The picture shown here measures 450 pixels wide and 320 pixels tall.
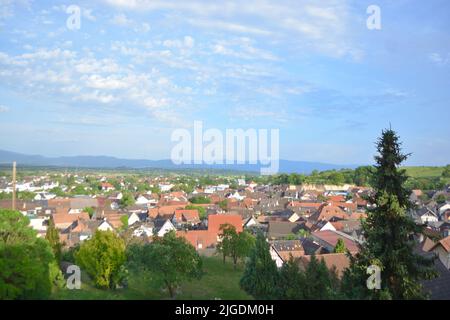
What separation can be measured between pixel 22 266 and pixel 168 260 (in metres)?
6.78

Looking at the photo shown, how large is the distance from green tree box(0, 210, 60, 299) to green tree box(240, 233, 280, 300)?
8.90 m

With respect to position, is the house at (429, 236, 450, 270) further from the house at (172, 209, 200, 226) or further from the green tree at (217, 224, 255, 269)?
the house at (172, 209, 200, 226)

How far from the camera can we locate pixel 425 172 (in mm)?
146000

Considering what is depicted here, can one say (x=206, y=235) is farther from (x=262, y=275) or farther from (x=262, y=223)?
(x=262, y=275)

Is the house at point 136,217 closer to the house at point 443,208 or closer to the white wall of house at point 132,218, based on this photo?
the white wall of house at point 132,218

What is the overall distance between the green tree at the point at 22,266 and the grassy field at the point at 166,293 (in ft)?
5.65

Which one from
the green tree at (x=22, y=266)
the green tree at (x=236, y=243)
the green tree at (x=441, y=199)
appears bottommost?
the green tree at (x=441, y=199)

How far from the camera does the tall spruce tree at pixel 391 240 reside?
13375mm

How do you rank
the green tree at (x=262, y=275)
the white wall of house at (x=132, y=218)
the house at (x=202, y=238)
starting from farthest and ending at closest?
the white wall of house at (x=132, y=218), the house at (x=202, y=238), the green tree at (x=262, y=275)

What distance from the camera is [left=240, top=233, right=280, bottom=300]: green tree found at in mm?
18031

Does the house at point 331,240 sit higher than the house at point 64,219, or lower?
higher

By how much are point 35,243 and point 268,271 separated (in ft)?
34.5

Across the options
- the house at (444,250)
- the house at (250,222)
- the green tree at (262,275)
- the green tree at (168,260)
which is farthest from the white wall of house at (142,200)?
the green tree at (262,275)

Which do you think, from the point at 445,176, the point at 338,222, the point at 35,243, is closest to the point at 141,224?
the point at 338,222
